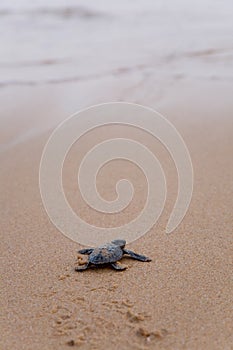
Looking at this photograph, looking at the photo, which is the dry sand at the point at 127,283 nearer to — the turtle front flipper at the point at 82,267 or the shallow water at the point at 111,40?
the turtle front flipper at the point at 82,267

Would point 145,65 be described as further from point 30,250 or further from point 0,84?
point 30,250

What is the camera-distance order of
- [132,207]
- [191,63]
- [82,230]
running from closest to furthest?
[82,230]
[132,207]
[191,63]

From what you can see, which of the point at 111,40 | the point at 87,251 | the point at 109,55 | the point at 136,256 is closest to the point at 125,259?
the point at 136,256

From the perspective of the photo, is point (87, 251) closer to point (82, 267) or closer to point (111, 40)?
point (82, 267)

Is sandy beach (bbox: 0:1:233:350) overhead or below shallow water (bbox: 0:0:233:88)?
below

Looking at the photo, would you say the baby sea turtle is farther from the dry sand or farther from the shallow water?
the shallow water

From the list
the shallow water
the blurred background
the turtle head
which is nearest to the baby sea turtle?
the turtle head

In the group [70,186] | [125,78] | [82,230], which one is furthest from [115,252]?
[125,78]
